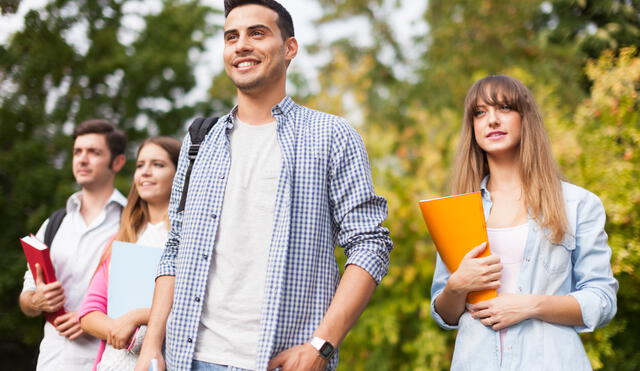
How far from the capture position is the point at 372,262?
7.16ft

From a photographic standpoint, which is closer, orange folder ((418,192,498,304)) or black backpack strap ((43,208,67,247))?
orange folder ((418,192,498,304))

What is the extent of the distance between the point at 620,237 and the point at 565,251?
2.31m

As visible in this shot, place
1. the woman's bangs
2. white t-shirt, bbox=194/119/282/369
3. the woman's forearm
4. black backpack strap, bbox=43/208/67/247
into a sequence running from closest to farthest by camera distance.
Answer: white t-shirt, bbox=194/119/282/369
the woman's bangs
the woman's forearm
black backpack strap, bbox=43/208/67/247

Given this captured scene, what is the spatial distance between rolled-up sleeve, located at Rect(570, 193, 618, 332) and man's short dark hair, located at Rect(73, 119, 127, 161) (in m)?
2.92

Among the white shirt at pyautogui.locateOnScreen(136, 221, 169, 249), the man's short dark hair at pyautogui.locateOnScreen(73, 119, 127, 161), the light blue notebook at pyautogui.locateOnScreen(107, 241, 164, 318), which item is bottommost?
the light blue notebook at pyautogui.locateOnScreen(107, 241, 164, 318)

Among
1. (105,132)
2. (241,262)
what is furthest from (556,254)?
(105,132)

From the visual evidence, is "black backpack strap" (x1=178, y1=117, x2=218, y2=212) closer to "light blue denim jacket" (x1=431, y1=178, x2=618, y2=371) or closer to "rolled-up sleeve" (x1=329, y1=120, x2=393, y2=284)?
"rolled-up sleeve" (x1=329, y1=120, x2=393, y2=284)

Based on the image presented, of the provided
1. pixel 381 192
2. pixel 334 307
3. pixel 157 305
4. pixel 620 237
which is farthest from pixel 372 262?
pixel 381 192

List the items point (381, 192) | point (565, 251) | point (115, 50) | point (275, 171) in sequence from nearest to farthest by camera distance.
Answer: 1. point (275, 171)
2. point (565, 251)
3. point (381, 192)
4. point (115, 50)

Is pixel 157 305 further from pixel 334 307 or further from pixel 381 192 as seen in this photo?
pixel 381 192

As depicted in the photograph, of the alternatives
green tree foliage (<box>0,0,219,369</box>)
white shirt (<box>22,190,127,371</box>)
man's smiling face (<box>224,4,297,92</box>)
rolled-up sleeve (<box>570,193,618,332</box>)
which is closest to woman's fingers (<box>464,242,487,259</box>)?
rolled-up sleeve (<box>570,193,618,332</box>)

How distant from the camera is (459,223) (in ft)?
8.15

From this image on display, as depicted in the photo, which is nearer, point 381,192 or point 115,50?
point 381,192

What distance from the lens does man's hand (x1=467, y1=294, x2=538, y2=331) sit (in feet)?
7.89
